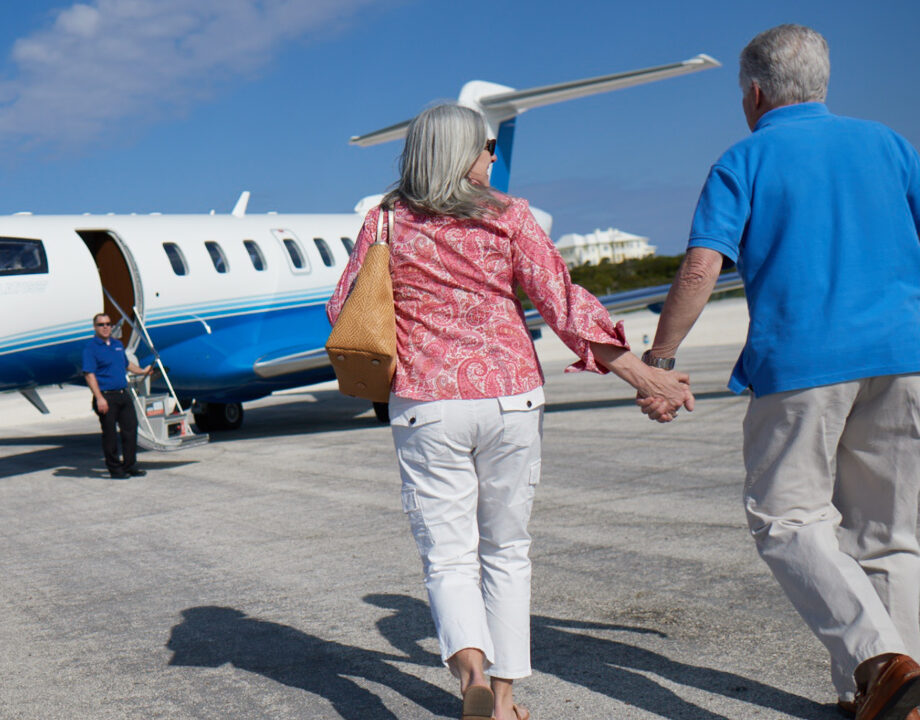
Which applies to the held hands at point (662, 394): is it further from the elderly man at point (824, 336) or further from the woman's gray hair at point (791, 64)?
the woman's gray hair at point (791, 64)

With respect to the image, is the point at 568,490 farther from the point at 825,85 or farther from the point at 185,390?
the point at 185,390

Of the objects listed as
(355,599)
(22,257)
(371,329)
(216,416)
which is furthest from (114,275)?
(371,329)

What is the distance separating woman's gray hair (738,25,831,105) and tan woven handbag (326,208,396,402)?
138 cm

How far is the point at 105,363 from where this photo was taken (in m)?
10.4

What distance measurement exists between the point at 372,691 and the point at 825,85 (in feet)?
8.86

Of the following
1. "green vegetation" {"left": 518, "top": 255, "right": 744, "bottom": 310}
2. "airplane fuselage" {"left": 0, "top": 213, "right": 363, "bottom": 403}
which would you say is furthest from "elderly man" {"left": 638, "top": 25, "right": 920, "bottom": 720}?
"green vegetation" {"left": 518, "top": 255, "right": 744, "bottom": 310}

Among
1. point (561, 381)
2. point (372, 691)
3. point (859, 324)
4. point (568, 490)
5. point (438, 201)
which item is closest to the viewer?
point (859, 324)

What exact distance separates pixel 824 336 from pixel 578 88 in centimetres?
1429

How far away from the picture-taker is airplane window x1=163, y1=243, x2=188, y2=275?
12.5 meters

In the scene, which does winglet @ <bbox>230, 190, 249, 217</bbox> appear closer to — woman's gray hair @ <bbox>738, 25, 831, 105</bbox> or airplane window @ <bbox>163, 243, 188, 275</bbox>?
airplane window @ <bbox>163, 243, 188, 275</bbox>

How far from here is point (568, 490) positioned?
7719 mm

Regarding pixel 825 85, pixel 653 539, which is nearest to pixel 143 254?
pixel 653 539

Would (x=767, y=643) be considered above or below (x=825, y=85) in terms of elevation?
below

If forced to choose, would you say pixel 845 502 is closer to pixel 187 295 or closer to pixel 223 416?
pixel 187 295
